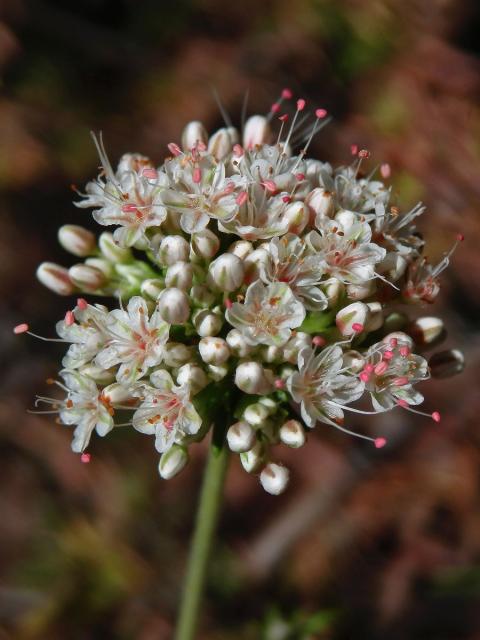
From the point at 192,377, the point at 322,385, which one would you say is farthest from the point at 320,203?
the point at 192,377

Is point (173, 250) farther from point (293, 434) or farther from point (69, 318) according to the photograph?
point (293, 434)

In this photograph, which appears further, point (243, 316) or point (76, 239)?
point (76, 239)

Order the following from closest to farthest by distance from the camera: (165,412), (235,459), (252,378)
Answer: (252,378) → (165,412) → (235,459)

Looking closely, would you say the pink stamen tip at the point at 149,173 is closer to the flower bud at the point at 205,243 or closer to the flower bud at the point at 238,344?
the flower bud at the point at 205,243

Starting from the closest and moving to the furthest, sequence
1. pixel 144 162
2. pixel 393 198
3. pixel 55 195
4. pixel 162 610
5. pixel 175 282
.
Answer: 1. pixel 175 282
2. pixel 144 162
3. pixel 393 198
4. pixel 162 610
5. pixel 55 195

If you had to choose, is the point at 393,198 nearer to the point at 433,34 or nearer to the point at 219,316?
the point at 219,316

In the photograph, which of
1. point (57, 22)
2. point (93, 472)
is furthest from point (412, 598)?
point (57, 22)
